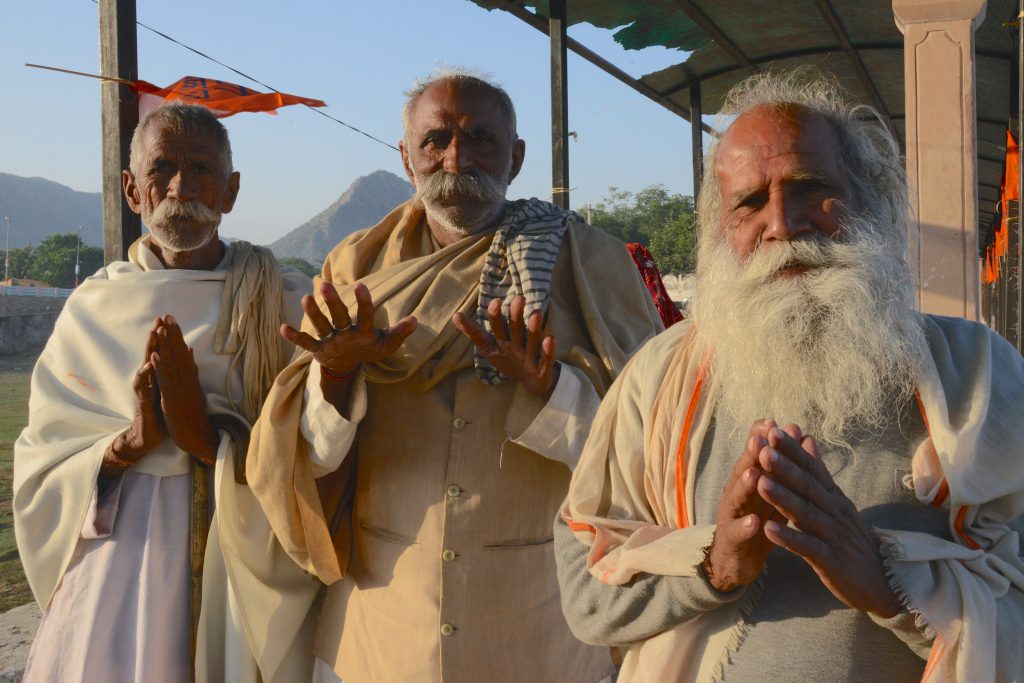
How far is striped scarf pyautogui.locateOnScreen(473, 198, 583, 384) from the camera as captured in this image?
2.50m

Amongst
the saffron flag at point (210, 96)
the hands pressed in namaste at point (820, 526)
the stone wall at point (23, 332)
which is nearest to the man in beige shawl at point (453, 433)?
the hands pressed in namaste at point (820, 526)

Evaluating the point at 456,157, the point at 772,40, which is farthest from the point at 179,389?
the point at 772,40

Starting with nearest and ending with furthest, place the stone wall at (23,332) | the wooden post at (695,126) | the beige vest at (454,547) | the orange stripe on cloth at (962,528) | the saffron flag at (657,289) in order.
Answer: the orange stripe on cloth at (962,528), the beige vest at (454,547), the saffron flag at (657,289), the wooden post at (695,126), the stone wall at (23,332)

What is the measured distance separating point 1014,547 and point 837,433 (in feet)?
1.06

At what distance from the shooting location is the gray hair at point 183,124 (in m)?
3.08

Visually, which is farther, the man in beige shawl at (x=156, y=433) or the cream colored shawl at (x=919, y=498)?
the man in beige shawl at (x=156, y=433)

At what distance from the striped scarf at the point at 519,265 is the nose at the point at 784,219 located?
2.86ft

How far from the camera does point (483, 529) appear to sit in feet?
8.25

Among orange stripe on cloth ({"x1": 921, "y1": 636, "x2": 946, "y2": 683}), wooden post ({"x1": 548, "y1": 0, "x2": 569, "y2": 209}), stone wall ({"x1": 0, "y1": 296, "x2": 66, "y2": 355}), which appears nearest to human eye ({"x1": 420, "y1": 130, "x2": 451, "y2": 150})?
orange stripe on cloth ({"x1": 921, "y1": 636, "x2": 946, "y2": 683})

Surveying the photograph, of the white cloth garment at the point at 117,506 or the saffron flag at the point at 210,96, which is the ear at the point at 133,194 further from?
the saffron flag at the point at 210,96

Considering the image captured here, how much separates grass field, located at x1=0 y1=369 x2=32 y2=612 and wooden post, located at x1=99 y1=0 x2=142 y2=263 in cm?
519

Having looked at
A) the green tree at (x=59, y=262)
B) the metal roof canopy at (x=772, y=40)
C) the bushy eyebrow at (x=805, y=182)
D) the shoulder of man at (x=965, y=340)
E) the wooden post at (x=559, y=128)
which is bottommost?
the shoulder of man at (x=965, y=340)

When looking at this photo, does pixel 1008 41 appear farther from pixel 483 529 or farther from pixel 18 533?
pixel 18 533

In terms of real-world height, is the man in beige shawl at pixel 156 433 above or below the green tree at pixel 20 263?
below
